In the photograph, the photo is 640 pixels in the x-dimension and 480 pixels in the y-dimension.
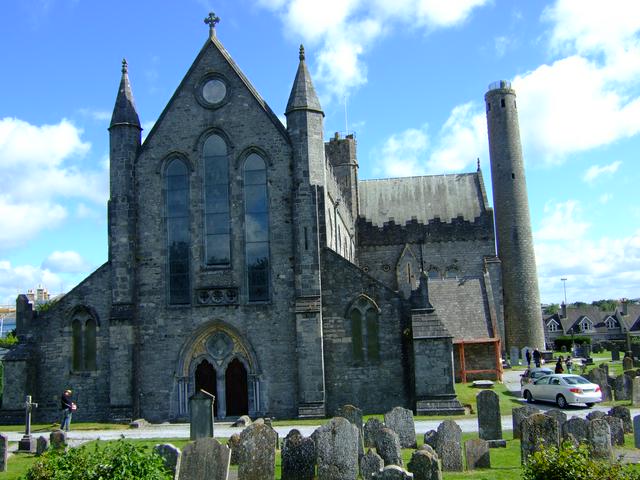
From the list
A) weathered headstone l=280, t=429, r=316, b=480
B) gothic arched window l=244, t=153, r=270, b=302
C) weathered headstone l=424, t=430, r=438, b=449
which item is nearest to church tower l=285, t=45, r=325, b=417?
gothic arched window l=244, t=153, r=270, b=302

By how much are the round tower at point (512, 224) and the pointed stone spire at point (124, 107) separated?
1222 inches

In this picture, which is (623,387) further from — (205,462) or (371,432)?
(205,462)

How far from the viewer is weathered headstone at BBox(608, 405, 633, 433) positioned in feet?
56.8

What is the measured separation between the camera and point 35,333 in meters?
26.1

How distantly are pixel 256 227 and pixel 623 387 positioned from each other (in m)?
16.4

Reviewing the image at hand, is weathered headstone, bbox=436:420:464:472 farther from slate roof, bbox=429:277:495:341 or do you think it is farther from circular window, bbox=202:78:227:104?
slate roof, bbox=429:277:495:341

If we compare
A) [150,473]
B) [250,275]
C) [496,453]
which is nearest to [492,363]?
[250,275]

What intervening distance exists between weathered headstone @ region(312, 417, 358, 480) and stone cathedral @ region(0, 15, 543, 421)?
1070cm

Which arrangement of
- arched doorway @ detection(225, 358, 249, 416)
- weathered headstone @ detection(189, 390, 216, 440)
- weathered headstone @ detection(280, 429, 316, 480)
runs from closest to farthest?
weathered headstone @ detection(280, 429, 316, 480)
weathered headstone @ detection(189, 390, 216, 440)
arched doorway @ detection(225, 358, 249, 416)

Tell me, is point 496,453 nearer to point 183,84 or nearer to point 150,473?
point 150,473

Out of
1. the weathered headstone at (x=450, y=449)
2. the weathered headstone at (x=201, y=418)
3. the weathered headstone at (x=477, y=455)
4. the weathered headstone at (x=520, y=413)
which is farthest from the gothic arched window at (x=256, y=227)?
the weathered headstone at (x=477, y=455)

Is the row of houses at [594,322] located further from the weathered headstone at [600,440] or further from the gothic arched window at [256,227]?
the weathered headstone at [600,440]

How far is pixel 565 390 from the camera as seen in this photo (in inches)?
989

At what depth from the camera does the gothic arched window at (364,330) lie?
81.3 feet
